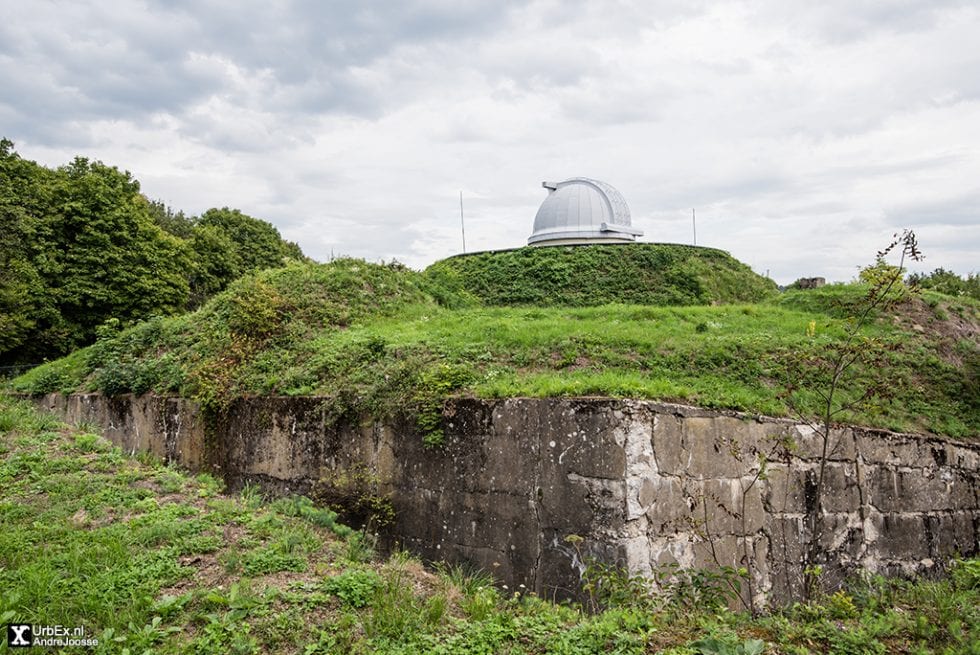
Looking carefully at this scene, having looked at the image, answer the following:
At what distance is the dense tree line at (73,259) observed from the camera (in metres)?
22.6

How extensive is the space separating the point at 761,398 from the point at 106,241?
84.1 ft

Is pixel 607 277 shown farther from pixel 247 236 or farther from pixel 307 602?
pixel 247 236

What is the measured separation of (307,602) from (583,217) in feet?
68.2

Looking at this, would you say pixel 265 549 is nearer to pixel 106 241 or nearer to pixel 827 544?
pixel 827 544

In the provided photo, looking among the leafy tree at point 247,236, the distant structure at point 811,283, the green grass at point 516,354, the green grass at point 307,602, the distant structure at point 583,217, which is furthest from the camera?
the leafy tree at point 247,236

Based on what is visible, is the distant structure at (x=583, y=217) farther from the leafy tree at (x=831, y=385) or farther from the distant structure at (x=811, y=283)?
the leafy tree at (x=831, y=385)

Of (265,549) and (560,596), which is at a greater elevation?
(265,549)

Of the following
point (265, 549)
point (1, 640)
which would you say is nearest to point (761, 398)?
point (265, 549)

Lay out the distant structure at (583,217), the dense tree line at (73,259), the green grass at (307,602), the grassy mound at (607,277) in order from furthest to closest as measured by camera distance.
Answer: the distant structure at (583,217), the dense tree line at (73,259), the grassy mound at (607,277), the green grass at (307,602)

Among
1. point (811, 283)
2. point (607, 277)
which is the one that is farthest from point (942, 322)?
point (607, 277)

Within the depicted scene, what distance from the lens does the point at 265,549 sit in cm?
607

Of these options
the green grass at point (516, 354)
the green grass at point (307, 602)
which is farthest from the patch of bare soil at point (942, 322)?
the green grass at point (307, 602)

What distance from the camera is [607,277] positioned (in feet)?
64.4

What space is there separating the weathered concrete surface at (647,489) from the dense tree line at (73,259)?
18605 millimetres
